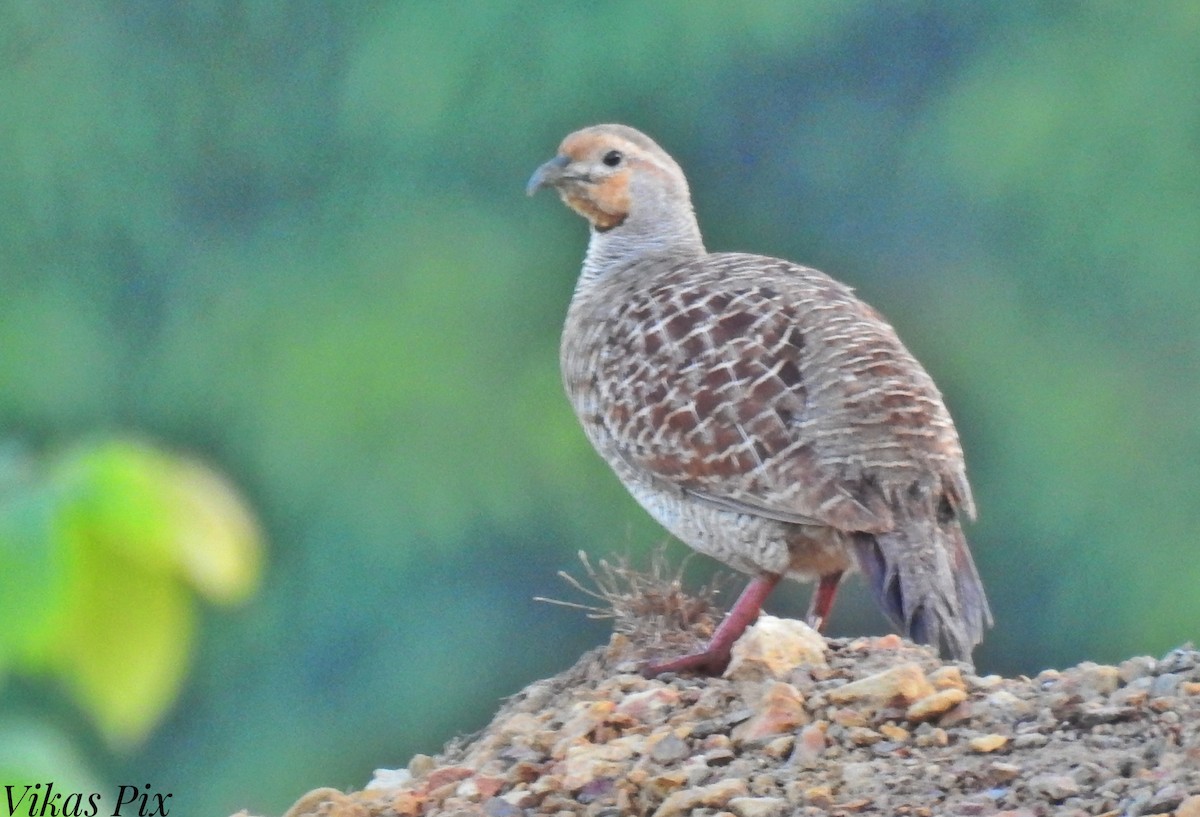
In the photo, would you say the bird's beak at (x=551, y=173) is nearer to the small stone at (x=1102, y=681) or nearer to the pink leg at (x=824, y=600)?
the pink leg at (x=824, y=600)

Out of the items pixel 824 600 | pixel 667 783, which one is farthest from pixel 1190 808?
pixel 824 600

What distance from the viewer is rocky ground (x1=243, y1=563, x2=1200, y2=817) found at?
2.09 meters

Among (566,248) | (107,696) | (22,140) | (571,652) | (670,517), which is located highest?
(22,140)

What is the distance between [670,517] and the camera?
11.0ft

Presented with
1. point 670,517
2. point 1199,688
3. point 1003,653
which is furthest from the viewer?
point 1003,653

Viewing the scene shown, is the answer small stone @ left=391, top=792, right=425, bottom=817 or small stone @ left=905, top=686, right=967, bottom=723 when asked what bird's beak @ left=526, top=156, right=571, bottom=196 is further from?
small stone @ left=905, top=686, right=967, bottom=723

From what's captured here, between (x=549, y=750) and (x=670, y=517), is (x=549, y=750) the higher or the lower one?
the lower one

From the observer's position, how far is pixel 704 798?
2178 millimetres

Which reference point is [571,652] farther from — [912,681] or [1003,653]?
[912,681]

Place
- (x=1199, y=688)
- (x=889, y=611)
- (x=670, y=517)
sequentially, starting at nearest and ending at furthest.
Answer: (x=1199, y=688)
(x=889, y=611)
(x=670, y=517)

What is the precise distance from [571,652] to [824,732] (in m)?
4.20

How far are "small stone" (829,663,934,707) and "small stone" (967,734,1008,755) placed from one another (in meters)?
0.17

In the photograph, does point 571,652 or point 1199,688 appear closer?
point 1199,688

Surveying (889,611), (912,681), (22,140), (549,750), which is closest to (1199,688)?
(912,681)
